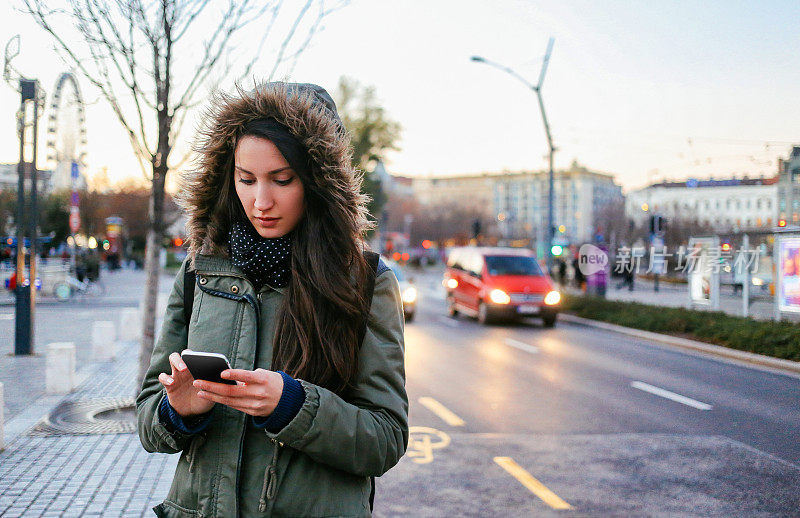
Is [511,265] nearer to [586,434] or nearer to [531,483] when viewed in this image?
[586,434]

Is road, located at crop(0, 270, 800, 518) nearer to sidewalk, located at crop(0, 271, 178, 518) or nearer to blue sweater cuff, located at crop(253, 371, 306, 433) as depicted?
sidewalk, located at crop(0, 271, 178, 518)

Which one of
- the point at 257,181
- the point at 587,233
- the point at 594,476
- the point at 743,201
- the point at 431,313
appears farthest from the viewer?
the point at 587,233

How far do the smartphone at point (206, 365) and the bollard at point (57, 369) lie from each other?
24.9 ft

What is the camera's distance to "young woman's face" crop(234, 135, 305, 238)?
5.66 feet

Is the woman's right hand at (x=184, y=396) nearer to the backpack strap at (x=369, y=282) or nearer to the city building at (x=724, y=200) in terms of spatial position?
the backpack strap at (x=369, y=282)

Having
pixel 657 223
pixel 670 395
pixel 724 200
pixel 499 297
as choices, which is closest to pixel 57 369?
pixel 670 395

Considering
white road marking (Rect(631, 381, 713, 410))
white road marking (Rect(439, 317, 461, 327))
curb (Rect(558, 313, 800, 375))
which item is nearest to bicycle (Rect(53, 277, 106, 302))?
white road marking (Rect(439, 317, 461, 327))

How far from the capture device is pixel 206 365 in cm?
139

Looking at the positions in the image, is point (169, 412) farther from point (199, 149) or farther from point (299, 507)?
point (199, 149)

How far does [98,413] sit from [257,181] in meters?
6.23

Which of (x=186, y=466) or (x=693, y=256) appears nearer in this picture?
(x=186, y=466)

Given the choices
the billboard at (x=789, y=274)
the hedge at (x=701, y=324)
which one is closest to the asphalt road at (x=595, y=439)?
the hedge at (x=701, y=324)

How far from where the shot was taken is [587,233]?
149 m

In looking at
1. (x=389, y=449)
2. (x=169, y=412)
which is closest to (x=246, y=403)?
(x=169, y=412)
